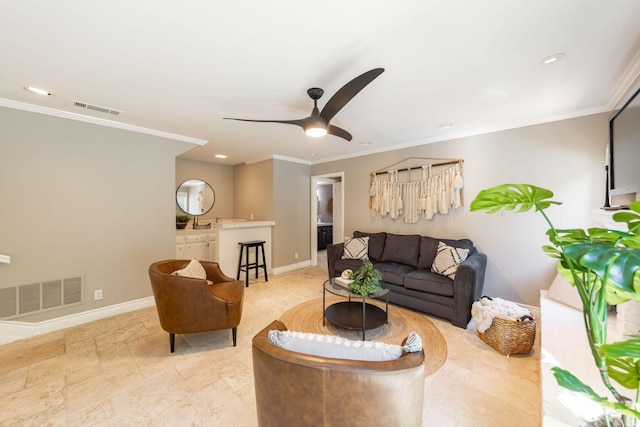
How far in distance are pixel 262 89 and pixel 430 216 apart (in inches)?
118

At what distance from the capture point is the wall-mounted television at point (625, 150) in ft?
5.61

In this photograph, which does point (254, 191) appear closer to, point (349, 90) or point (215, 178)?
point (215, 178)

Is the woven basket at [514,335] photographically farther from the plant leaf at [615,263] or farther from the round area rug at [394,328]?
the plant leaf at [615,263]

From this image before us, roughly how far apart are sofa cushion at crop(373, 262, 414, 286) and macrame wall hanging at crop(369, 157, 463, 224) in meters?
0.88

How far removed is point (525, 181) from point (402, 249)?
1.79m

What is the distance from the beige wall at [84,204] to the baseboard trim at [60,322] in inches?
2.5

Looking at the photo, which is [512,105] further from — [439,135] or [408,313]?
[408,313]

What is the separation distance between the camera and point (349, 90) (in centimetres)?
179

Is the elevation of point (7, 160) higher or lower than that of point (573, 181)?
higher

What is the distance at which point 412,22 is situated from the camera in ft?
4.75

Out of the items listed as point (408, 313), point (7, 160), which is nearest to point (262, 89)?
point (7, 160)

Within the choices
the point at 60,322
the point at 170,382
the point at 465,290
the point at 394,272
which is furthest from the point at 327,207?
the point at 170,382

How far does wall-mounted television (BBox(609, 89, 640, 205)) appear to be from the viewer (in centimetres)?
171

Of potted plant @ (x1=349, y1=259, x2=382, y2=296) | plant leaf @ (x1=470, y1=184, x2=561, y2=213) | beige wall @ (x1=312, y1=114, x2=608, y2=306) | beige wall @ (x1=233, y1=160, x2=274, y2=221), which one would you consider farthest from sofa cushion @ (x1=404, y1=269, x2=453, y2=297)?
beige wall @ (x1=233, y1=160, x2=274, y2=221)
